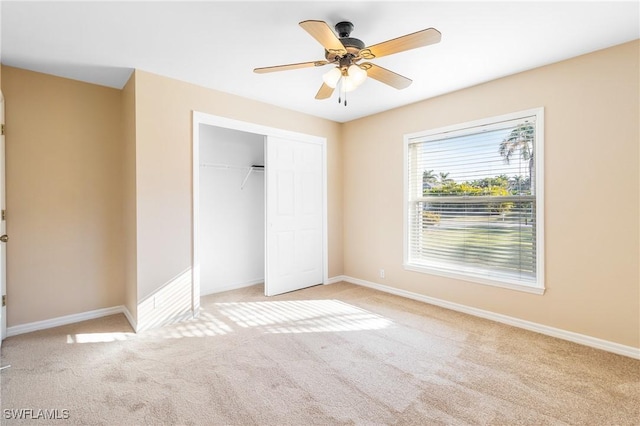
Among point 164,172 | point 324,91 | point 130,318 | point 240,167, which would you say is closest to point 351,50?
point 324,91

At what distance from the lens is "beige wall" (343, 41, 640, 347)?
2.55 m

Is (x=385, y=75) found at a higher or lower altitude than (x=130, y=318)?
higher

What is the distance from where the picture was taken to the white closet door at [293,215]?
13.9ft

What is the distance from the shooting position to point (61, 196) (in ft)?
10.6

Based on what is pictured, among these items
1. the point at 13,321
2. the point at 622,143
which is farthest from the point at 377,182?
the point at 13,321

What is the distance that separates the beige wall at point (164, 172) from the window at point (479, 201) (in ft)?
8.50

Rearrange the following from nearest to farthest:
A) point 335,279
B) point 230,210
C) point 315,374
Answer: point 315,374, point 230,210, point 335,279

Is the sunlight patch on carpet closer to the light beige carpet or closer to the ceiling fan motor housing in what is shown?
the light beige carpet

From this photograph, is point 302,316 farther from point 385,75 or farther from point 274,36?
point 274,36

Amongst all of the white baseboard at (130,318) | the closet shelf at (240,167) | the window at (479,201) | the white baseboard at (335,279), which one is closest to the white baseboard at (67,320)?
the white baseboard at (130,318)

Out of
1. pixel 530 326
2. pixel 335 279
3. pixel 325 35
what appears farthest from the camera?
pixel 335 279

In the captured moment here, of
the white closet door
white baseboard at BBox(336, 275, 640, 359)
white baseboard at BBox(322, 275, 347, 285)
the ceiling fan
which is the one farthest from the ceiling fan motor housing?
white baseboard at BBox(322, 275, 347, 285)

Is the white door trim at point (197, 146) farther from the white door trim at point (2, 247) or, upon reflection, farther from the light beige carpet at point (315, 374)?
the white door trim at point (2, 247)

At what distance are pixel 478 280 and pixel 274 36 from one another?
10.3 ft
